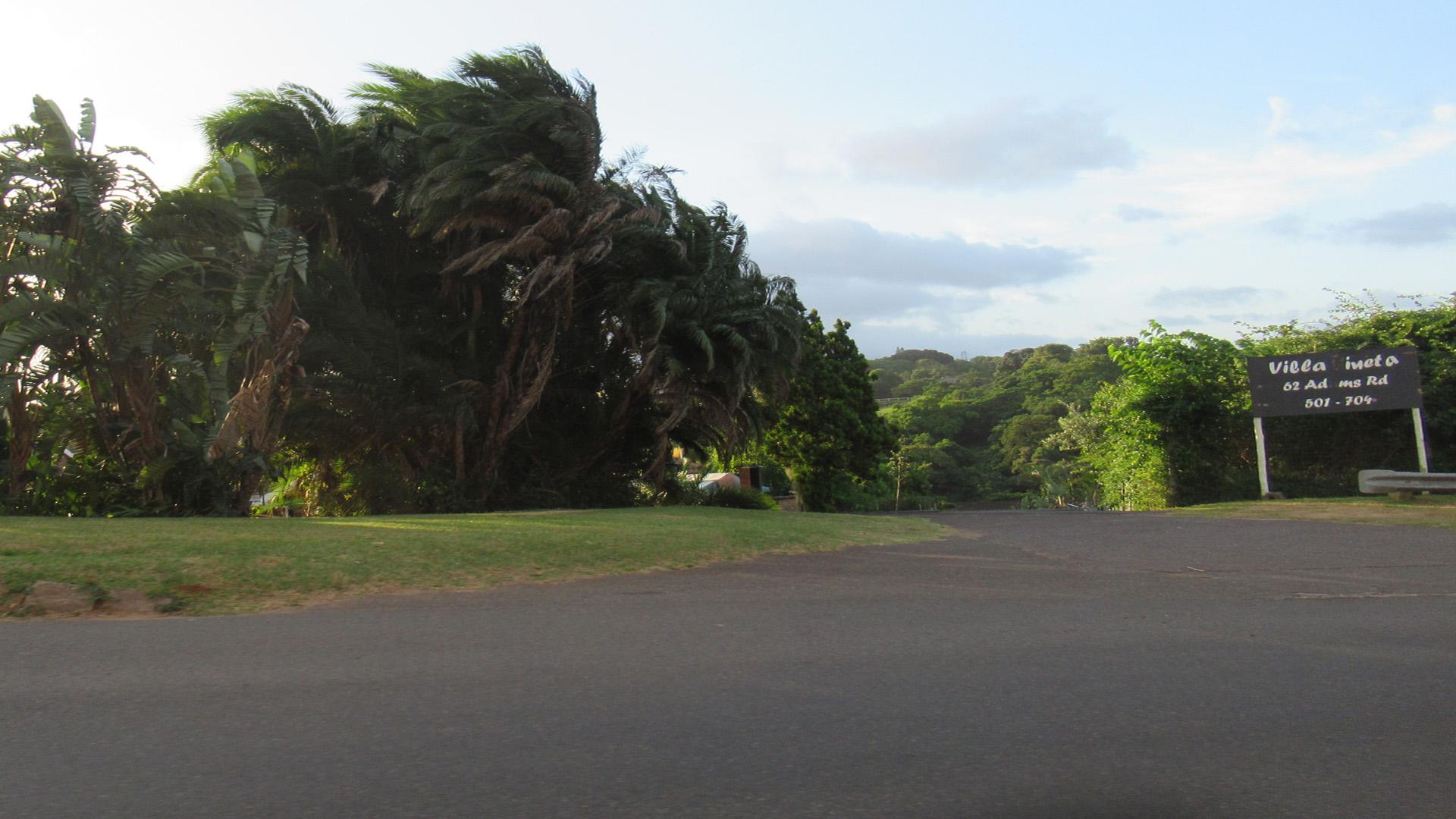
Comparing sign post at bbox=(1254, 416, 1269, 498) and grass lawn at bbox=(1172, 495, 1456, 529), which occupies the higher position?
sign post at bbox=(1254, 416, 1269, 498)

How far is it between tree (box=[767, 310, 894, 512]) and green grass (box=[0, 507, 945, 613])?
15.5 metres

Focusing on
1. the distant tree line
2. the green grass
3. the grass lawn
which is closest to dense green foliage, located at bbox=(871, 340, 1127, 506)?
the distant tree line

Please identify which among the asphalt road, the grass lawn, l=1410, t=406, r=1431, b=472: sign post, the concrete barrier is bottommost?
the asphalt road

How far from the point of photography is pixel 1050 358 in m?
81.2

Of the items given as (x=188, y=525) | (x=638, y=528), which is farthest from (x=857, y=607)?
(x=188, y=525)

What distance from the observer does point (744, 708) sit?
4.94 meters

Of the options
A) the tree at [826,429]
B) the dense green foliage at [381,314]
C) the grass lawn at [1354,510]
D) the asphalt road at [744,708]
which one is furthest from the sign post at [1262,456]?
the asphalt road at [744,708]

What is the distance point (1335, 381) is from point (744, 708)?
64.1ft

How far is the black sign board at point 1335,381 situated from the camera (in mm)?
19812

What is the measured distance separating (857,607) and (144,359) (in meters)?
11.6

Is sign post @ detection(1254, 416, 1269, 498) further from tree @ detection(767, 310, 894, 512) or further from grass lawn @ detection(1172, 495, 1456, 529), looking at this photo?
tree @ detection(767, 310, 894, 512)

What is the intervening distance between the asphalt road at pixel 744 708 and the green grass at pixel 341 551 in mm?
734

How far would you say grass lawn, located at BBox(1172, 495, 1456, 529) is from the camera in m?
15.5

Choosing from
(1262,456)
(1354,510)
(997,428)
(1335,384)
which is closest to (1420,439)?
(1335,384)
